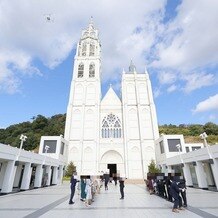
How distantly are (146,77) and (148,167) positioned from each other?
62.1 feet

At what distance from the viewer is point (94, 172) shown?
106 ft

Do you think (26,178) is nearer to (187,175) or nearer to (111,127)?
(187,175)

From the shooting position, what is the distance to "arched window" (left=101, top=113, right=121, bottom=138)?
36.5 m

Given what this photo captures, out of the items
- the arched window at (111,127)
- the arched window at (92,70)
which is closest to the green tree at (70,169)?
the arched window at (111,127)

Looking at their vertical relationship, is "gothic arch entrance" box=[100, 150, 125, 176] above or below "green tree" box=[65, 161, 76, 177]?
above

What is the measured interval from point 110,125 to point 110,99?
6.04 m

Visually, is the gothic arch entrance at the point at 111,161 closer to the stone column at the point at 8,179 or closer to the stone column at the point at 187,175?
the stone column at the point at 187,175

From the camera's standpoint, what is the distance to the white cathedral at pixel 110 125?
33344 millimetres

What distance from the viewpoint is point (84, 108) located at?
36594 mm

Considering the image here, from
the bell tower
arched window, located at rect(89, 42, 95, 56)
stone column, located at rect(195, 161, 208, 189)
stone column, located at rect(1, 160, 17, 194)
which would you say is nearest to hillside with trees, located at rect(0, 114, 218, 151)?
the bell tower

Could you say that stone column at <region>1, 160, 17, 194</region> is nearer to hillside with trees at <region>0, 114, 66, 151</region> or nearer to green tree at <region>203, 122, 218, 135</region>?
hillside with trees at <region>0, 114, 66, 151</region>

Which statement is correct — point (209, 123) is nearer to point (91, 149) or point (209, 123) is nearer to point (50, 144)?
point (91, 149)

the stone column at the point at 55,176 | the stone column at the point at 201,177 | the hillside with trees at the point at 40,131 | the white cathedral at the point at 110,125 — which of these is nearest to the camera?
the stone column at the point at 201,177

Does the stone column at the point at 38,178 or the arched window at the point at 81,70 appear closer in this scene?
the stone column at the point at 38,178
